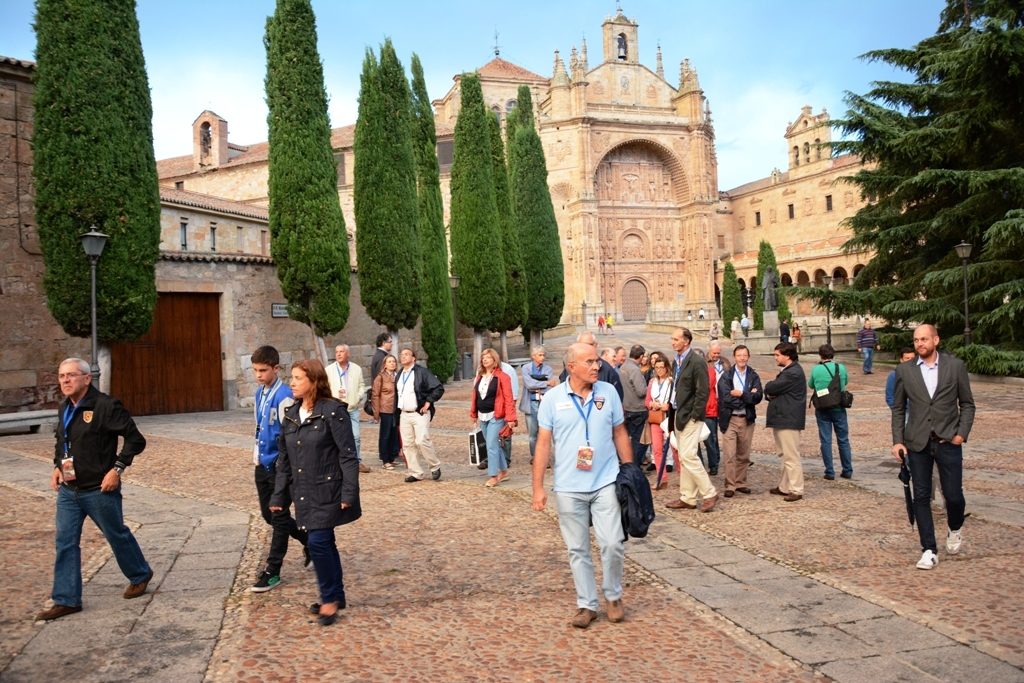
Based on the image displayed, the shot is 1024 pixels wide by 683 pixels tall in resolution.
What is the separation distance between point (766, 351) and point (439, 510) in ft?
93.8

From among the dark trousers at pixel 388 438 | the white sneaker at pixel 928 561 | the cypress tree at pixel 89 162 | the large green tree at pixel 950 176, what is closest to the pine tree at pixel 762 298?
the large green tree at pixel 950 176

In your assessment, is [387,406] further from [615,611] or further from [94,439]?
[615,611]

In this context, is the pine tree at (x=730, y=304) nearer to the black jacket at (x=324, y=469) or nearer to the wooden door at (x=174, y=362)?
the wooden door at (x=174, y=362)

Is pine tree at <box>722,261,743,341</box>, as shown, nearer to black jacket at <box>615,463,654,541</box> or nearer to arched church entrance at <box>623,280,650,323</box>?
arched church entrance at <box>623,280,650,323</box>

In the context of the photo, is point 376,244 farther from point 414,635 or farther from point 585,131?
point 585,131

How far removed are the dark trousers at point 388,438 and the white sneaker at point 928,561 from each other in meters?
6.25

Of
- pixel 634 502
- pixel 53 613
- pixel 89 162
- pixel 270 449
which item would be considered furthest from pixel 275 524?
pixel 89 162

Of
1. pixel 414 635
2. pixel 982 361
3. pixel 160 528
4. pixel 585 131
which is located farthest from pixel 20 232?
pixel 585 131

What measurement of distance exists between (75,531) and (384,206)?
16223 millimetres

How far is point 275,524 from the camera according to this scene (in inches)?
198

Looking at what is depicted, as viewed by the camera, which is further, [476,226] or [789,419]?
[476,226]

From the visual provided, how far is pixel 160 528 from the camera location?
677 cm

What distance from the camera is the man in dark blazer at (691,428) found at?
728 cm

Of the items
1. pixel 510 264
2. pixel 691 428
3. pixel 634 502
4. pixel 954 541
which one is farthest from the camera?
pixel 510 264
